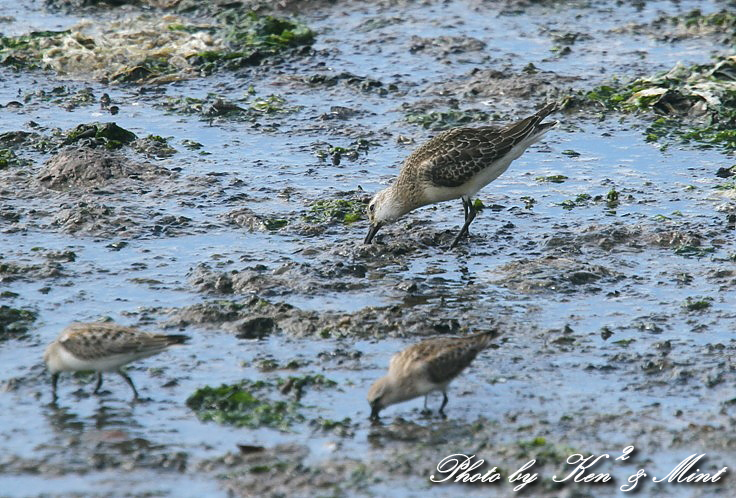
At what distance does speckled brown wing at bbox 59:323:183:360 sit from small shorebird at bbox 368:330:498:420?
1.60 meters

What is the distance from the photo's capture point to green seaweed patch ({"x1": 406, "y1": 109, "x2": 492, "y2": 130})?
15.2 m

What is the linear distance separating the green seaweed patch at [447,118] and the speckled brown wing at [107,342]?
698 cm

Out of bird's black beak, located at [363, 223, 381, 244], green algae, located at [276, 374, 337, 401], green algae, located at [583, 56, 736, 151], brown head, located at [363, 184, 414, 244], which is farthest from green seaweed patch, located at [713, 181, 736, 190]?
green algae, located at [276, 374, 337, 401]

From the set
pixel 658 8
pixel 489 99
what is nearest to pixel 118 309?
pixel 489 99

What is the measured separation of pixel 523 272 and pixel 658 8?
999 centimetres

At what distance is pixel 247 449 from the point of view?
8.32 meters

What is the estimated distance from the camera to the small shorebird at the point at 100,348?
8.79 m

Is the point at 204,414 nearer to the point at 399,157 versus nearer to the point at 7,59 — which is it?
the point at 399,157

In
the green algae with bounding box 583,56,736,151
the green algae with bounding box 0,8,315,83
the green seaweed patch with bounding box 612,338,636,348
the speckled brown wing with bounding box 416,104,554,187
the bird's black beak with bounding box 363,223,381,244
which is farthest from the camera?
the green algae with bounding box 0,8,315,83

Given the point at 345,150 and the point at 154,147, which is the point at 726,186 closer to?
the point at 345,150

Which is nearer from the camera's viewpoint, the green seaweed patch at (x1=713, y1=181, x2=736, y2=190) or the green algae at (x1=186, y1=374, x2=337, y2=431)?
the green algae at (x1=186, y1=374, x2=337, y2=431)

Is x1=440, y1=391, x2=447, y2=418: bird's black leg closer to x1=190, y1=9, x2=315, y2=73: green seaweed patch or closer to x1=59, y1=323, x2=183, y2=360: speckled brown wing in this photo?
x1=59, y1=323, x2=183, y2=360: speckled brown wing

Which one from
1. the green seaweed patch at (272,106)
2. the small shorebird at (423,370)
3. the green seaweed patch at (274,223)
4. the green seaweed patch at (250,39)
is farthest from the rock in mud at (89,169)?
the small shorebird at (423,370)

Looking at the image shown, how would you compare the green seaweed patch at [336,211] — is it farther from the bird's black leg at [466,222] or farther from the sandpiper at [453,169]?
the bird's black leg at [466,222]
